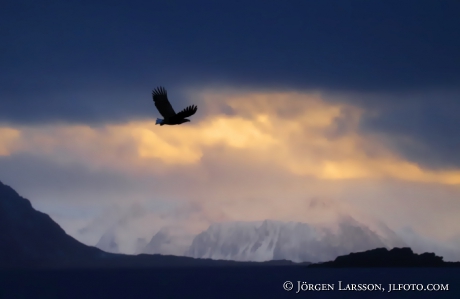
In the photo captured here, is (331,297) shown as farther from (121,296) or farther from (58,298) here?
(58,298)

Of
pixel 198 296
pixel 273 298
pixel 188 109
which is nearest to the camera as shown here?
pixel 188 109

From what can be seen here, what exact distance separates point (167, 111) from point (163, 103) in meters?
0.66

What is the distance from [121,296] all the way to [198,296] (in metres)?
19.9

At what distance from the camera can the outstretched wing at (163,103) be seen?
47.8 metres

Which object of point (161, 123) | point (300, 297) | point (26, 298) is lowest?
point (161, 123)

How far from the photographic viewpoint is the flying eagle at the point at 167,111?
152 ft

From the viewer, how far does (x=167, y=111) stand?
47.9 m

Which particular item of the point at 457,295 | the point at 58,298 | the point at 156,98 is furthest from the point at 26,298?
the point at 156,98

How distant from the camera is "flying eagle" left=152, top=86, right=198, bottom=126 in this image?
46.3 metres

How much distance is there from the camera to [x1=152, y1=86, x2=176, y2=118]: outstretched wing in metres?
47.8

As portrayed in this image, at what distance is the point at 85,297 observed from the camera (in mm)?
166875

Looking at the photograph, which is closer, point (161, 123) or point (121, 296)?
point (161, 123)

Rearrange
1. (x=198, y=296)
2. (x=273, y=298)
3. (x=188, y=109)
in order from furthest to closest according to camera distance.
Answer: (x=198, y=296) → (x=273, y=298) → (x=188, y=109)

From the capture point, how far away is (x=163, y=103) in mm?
48000
